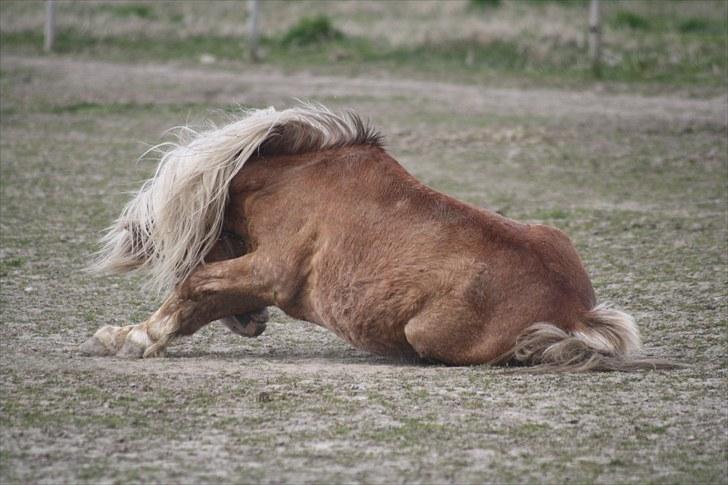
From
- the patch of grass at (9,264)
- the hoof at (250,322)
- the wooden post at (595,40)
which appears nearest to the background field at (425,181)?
the patch of grass at (9,264)

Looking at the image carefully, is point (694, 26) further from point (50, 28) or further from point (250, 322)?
point (250, 322)

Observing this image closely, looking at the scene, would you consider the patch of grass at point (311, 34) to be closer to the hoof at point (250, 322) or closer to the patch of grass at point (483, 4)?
the patch of grass at point (483, 4)

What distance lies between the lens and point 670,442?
4285 millimetres

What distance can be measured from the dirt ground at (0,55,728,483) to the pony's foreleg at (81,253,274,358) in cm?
13

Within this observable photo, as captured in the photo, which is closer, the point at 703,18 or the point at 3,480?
the point at 3,480

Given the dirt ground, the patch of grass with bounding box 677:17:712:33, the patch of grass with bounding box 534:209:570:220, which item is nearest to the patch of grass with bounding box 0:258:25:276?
the dirt ground

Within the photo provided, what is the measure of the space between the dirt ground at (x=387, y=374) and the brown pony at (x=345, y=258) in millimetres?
150

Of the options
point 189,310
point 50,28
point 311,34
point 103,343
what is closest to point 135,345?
point 103,343

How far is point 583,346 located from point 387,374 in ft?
2.68

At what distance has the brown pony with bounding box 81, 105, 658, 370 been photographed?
17.1 feet

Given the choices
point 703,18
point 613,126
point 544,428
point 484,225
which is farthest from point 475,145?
point 703,18

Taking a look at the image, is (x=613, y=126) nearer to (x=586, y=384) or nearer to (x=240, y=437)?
(x=586, y=384)

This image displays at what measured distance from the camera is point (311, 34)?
21.2 meters

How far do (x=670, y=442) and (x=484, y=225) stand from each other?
55.9 inches
